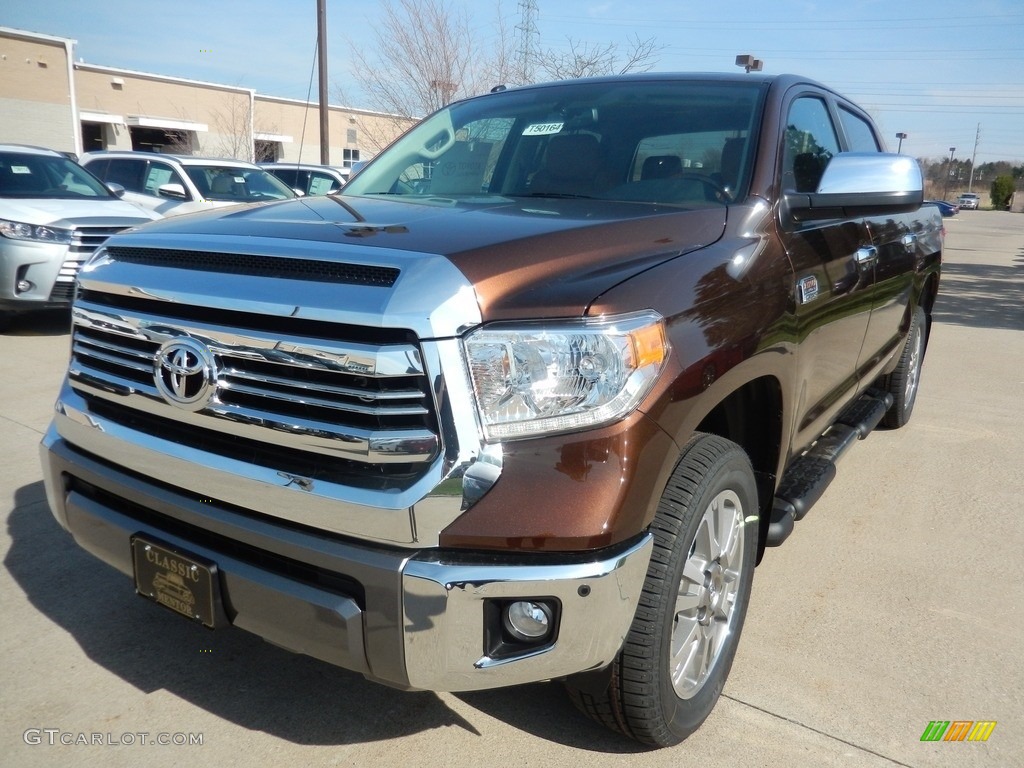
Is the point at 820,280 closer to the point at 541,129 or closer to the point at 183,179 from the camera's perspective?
the point at 541,129

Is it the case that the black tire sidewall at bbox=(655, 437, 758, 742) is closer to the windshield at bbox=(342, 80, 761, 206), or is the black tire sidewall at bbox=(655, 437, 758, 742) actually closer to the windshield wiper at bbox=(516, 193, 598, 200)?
the windshield at bbox=(342, 80, 761, 206)

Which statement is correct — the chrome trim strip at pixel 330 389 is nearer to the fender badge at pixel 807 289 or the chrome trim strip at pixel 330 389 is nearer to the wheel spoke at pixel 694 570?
the wheel spoke at pixel 694 570

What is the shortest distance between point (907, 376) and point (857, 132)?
170cm

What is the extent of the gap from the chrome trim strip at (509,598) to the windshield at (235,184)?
9759mm

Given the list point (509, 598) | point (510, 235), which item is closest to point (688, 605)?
point (509, 598)

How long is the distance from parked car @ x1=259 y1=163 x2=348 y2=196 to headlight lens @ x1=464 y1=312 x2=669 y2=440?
13.0 m

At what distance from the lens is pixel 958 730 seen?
2.49 m

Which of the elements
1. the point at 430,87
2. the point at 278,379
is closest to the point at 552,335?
the point at 278,379

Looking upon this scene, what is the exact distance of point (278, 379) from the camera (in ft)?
6.38

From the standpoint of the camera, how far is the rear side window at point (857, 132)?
161 inches

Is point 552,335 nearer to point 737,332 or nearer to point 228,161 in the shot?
point 737,332

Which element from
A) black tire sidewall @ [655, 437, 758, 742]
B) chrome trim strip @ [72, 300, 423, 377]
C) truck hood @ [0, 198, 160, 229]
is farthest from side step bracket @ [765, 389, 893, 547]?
truck hood @ [0, 198, 160, 229]

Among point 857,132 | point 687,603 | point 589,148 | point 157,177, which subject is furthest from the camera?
point 157,177

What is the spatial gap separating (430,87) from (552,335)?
17.8m
